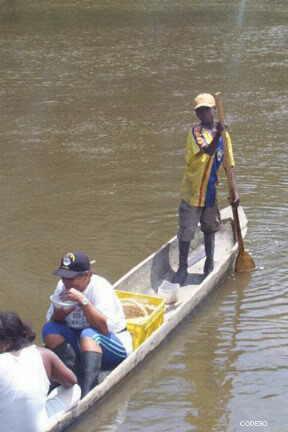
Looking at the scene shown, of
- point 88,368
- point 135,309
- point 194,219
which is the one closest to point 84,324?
point 88,368

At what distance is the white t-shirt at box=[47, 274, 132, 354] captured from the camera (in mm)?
6801

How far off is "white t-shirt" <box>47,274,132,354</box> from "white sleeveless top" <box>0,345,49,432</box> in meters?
1.16

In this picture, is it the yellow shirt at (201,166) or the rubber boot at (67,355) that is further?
the yellow shirt at (201,166)

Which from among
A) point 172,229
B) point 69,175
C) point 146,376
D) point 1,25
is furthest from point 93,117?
point 1,25

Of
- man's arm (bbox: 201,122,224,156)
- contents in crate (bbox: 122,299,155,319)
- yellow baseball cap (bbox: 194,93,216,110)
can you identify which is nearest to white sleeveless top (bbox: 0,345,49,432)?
contents in crate (bbox: 122,299,155,319)

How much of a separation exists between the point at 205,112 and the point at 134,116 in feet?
26.6

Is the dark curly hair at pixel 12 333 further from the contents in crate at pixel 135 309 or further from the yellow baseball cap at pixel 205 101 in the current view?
the yellow baseball cap at pixel 205 101

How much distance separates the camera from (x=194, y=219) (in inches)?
358

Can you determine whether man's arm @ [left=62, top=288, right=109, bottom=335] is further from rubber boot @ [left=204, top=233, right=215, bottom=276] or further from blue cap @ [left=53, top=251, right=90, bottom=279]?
rubber boot @ [left=204, top=233, right=215, bottom=276]

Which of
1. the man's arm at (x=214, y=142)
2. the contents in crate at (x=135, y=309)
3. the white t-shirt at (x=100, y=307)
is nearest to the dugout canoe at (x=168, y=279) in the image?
the contents in crate at (x=135, y=309)

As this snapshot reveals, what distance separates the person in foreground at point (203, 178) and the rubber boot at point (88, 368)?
Result: 2734 millimetres

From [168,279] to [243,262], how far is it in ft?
2.93

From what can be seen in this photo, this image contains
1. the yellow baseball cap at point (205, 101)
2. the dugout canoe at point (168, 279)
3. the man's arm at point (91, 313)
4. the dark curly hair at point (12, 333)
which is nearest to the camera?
the dark curly hair at point (12, 333)

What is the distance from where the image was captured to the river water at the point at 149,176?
742 cm
